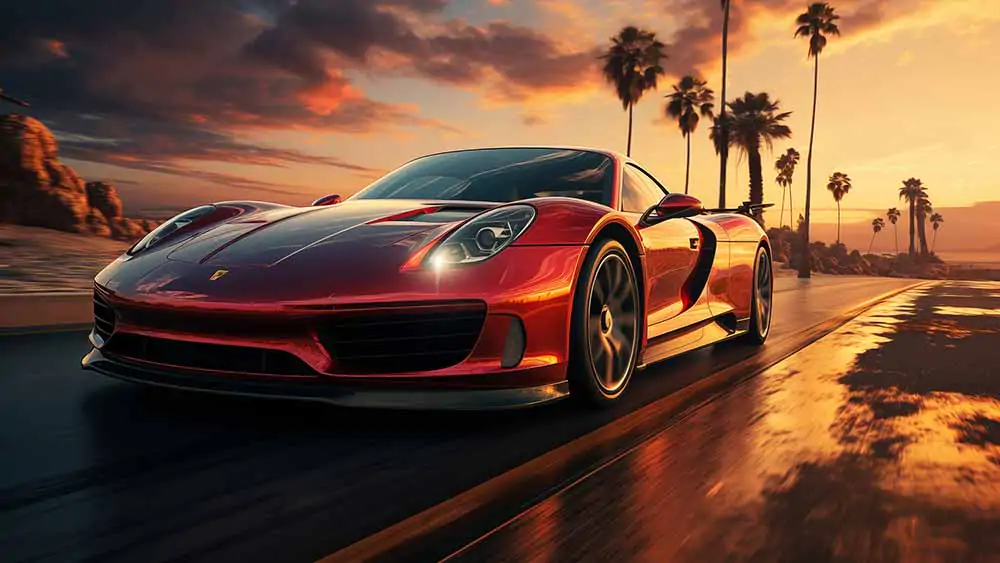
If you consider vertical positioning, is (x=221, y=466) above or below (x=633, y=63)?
below

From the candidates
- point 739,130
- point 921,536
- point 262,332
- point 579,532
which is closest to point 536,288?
point 262,332

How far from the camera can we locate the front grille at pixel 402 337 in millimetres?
3326

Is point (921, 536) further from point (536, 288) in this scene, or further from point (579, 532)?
point (536, 288)

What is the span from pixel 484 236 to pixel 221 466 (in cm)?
140

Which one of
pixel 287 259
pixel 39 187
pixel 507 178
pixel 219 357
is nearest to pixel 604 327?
pixel 507 178

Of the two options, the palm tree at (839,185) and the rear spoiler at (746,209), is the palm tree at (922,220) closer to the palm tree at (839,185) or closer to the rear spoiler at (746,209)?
the palm tree at (839,185)

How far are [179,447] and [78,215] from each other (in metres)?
23.8

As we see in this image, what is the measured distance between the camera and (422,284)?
→ 342cm

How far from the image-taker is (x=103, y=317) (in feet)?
13.0

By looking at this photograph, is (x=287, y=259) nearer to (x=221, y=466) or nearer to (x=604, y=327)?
(x=221, y=466)

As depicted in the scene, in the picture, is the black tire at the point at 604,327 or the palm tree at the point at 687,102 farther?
the palm tree at the point at 687,102

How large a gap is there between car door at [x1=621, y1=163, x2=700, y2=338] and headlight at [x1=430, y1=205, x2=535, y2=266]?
3.40 feet

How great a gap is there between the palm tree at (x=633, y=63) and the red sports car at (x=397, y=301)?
45.6 metres

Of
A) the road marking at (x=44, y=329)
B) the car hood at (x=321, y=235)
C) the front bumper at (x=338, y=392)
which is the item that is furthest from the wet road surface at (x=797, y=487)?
the road marking at (x=44, y=329)
